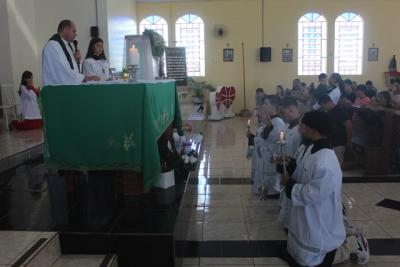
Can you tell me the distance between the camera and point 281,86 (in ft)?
47.3

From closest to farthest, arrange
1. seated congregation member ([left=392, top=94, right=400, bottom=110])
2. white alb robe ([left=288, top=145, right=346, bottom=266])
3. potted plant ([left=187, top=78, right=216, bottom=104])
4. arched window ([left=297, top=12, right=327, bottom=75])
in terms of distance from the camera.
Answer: white alb robe ([left=288, top=145, right=346, bottom=266])
seated congregation member ([left=392, top=94, right=400, bottom=110])
potted plant ([left=187, top=78, right=216, bottom=104])
arched window ([left=297, top=12, right=327, bottom=75])

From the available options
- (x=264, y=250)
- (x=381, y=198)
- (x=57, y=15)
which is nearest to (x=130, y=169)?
(x=264, y=250)

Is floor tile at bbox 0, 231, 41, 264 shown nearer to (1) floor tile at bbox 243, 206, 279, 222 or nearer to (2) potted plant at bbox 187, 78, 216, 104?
(1) floor tile at bbox 243, 206, 279, 222

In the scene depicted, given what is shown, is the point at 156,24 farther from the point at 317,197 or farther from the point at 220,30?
the point at 317,197

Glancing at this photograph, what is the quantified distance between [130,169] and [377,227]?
2488mm

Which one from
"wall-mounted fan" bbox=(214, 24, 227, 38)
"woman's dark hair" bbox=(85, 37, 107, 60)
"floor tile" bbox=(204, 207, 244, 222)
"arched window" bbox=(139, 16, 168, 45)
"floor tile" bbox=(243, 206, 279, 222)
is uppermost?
"arched window" bbox=(139, 16, 168, 45)

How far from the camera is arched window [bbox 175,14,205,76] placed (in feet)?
48.3

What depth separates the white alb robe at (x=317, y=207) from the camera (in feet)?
9.62

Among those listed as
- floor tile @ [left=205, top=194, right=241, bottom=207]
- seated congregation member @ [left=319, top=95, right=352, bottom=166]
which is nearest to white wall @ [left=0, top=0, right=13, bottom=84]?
floor tile @ [left=205, top=194, right=241, bottom=207]

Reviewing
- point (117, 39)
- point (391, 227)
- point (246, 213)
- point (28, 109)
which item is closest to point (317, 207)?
point (391, 227)

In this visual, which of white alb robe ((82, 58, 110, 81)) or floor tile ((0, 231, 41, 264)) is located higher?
white alb robe ((82, 58, 110, 81))

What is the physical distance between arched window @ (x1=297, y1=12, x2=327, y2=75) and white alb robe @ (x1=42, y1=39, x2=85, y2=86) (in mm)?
12013

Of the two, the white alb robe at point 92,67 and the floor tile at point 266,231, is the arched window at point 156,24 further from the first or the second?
the floor tile at point 266,231

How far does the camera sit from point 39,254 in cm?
Answer: 267
